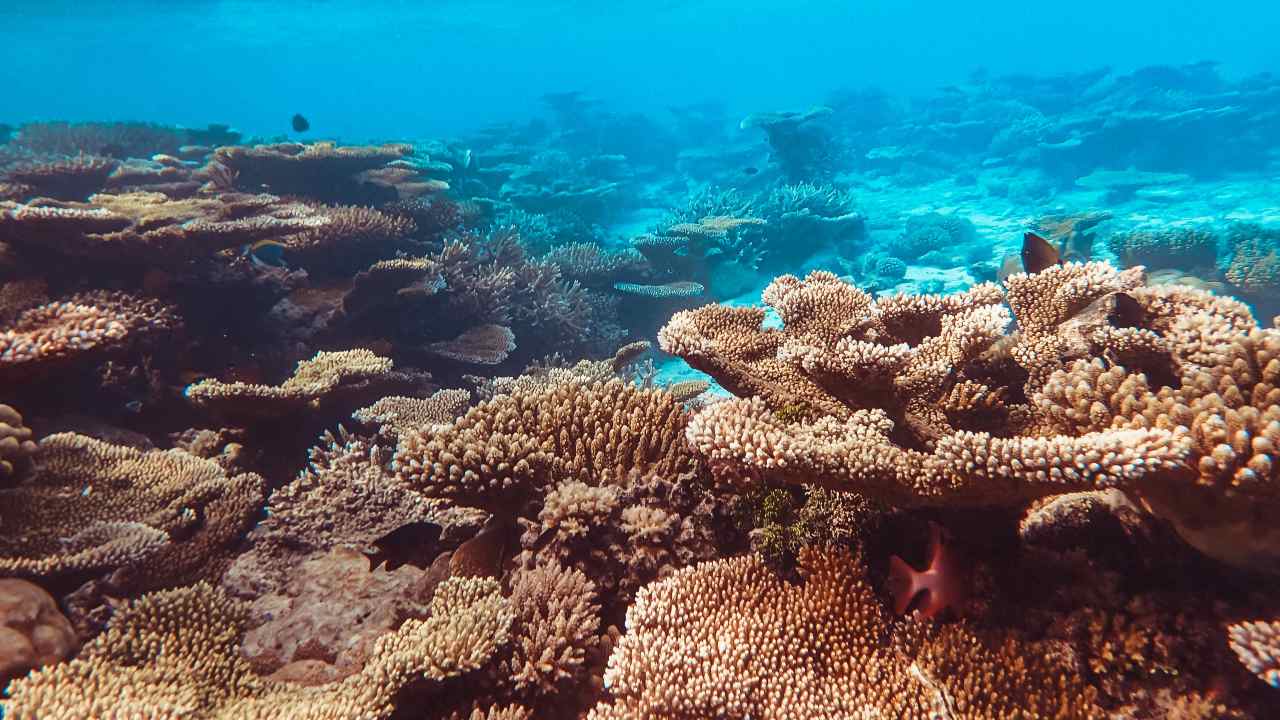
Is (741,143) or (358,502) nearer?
(358,502)

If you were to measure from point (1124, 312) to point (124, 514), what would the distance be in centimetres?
594

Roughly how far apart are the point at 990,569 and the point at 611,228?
19.3 m

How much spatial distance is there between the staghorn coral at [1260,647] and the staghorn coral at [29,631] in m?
4.59

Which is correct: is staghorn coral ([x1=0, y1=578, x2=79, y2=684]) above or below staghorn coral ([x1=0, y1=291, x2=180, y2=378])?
below

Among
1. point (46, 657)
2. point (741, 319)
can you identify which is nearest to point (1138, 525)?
point (741, 319)

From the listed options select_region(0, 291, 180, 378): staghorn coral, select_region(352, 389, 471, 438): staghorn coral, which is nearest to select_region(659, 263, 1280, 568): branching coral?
select_region(352, 389, 471, 438): staghorn coral

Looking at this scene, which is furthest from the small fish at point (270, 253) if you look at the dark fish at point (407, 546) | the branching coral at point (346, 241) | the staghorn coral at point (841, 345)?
the staghorn coral at point (841, 345)

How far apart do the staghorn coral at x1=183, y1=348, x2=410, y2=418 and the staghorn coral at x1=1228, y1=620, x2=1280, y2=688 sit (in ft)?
17.2

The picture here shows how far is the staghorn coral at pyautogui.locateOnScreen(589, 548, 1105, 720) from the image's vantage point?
194cm

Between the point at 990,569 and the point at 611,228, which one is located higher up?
the point at 990,569

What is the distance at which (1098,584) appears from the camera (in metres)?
2.08

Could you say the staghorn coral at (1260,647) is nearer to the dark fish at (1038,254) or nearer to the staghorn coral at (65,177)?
the dark fish at (1038,254)

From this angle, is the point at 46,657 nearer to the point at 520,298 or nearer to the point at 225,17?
the point at 520,298

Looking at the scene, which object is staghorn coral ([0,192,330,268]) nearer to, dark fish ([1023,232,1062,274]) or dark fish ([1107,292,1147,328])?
dark fish ([1023,232,1062,274])
